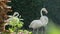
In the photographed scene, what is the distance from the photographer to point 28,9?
6.14 metres

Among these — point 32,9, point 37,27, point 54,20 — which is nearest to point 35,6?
point 32,9

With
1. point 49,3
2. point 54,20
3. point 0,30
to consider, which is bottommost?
point 54,20

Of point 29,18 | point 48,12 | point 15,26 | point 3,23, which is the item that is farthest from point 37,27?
point 3,23

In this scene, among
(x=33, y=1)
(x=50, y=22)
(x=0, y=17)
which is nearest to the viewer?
(x=0, y=17)

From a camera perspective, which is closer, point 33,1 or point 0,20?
point 0,20

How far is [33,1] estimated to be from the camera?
20.0 ft

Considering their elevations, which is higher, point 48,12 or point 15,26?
point 15,26

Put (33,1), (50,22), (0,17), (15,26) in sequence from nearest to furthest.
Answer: (0,17) < (15,26) < (33,1) < (50,22)

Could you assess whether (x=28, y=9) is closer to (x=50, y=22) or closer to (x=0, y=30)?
(x=50, y=22)

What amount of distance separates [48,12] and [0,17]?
3.44 metres

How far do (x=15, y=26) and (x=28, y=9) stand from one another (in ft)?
6.97

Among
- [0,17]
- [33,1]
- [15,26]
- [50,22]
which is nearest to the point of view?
[0,17]

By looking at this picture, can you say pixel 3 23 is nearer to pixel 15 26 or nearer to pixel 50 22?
pixel 15 26

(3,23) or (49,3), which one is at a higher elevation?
(3,23)
